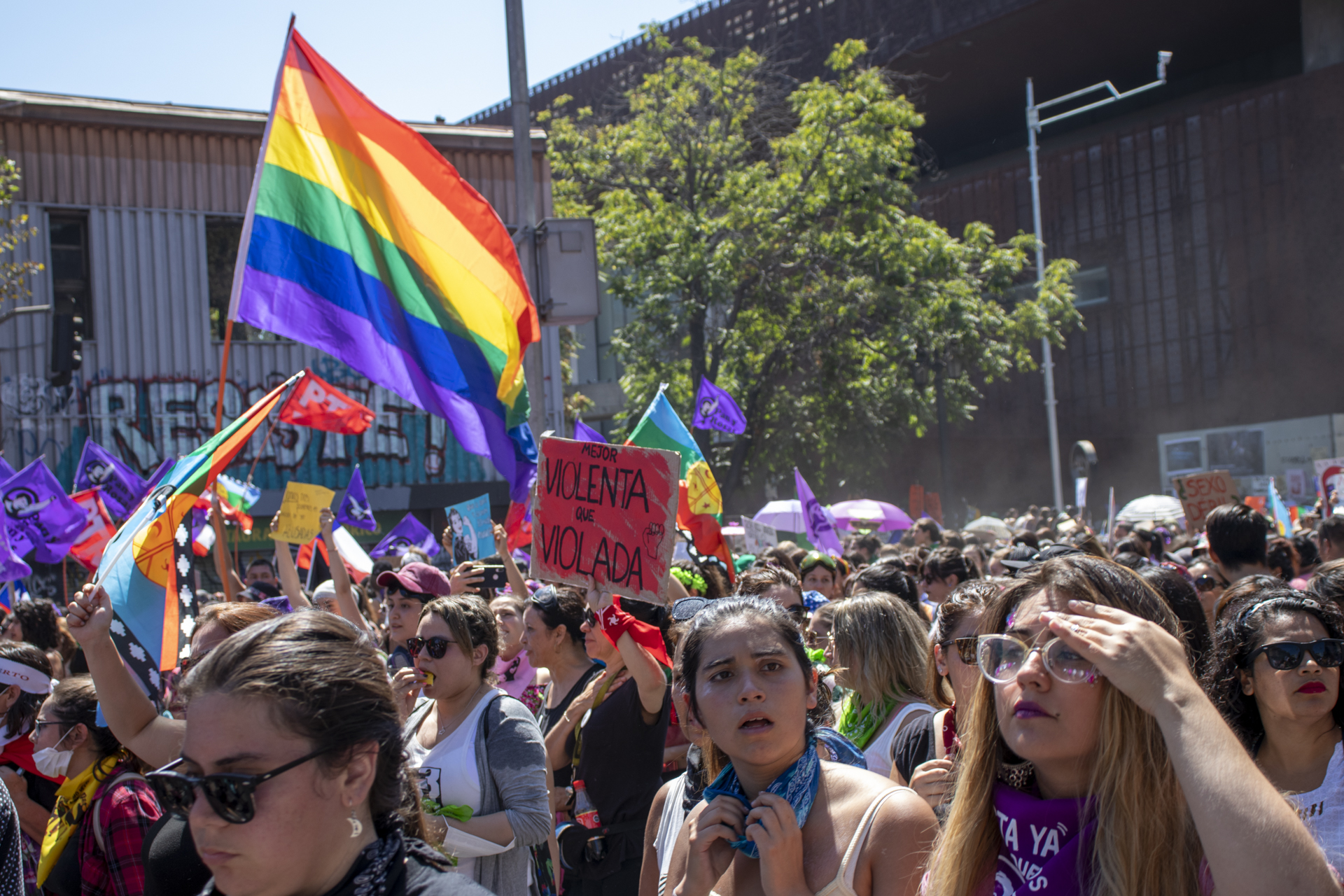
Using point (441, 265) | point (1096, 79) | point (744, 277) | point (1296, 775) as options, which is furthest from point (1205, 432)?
point (1296, 775)

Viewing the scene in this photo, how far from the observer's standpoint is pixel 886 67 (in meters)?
35.9

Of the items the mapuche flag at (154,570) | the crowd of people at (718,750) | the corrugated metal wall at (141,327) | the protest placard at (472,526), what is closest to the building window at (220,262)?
the corrugated metal wall at (141,327)

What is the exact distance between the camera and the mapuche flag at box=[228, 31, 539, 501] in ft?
21.1

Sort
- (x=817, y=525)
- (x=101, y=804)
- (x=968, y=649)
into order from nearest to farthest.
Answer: (x=968, y=649) < (x=101, y=804) < (x=817, y=525)

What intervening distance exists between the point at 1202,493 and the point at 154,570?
987cm

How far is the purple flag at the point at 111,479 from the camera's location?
11641 millimetres

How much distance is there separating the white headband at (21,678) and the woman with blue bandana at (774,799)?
10.0 ft

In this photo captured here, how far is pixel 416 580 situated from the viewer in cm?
570

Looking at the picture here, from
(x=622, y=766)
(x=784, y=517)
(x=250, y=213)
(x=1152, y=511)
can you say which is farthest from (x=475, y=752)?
(x=1152, y=511)

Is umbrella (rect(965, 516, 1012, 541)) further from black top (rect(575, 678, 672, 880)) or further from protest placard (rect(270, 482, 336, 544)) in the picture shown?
black top (rect(575, 678, 672, 880))

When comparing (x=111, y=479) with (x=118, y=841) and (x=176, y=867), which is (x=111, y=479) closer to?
(x=118, y=841)

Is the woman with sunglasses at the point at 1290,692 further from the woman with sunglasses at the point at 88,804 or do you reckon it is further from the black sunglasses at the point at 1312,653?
the woman with sunglasses at the point at 88,804

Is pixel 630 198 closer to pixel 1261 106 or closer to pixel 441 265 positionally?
pixel 441 265

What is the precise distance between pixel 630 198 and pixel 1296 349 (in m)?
22.2
